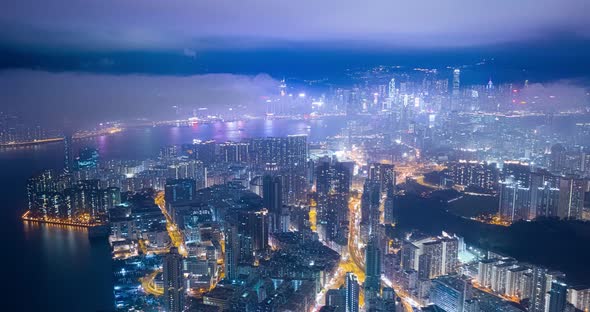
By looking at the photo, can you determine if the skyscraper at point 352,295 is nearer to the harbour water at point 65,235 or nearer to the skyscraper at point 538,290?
the skyscraper at point 538,290

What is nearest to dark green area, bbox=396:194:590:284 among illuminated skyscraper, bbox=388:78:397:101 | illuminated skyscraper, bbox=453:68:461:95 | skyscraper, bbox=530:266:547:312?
skyscraper, bbox=530:266:547:312

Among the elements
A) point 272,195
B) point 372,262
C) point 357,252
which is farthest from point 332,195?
point 372,262

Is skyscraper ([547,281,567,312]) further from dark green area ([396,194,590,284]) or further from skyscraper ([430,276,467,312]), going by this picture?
skyscraper ([430,276,467,312])

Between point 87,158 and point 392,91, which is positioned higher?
point 392,91

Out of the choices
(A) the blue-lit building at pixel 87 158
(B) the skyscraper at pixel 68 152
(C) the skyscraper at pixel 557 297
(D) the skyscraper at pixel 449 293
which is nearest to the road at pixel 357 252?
(D) the skyscraper at pixel 449 293

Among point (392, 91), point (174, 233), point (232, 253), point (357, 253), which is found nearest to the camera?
point (232, 253)

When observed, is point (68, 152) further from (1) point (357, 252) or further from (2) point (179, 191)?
(1) point (357, 252)

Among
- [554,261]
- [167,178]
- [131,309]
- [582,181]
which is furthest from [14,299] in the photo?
[582,181]

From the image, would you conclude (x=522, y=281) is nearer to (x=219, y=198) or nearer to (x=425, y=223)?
(x=425, y=223)

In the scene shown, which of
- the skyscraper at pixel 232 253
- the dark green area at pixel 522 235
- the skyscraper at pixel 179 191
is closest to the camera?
the dark green area at pixel 522 235
